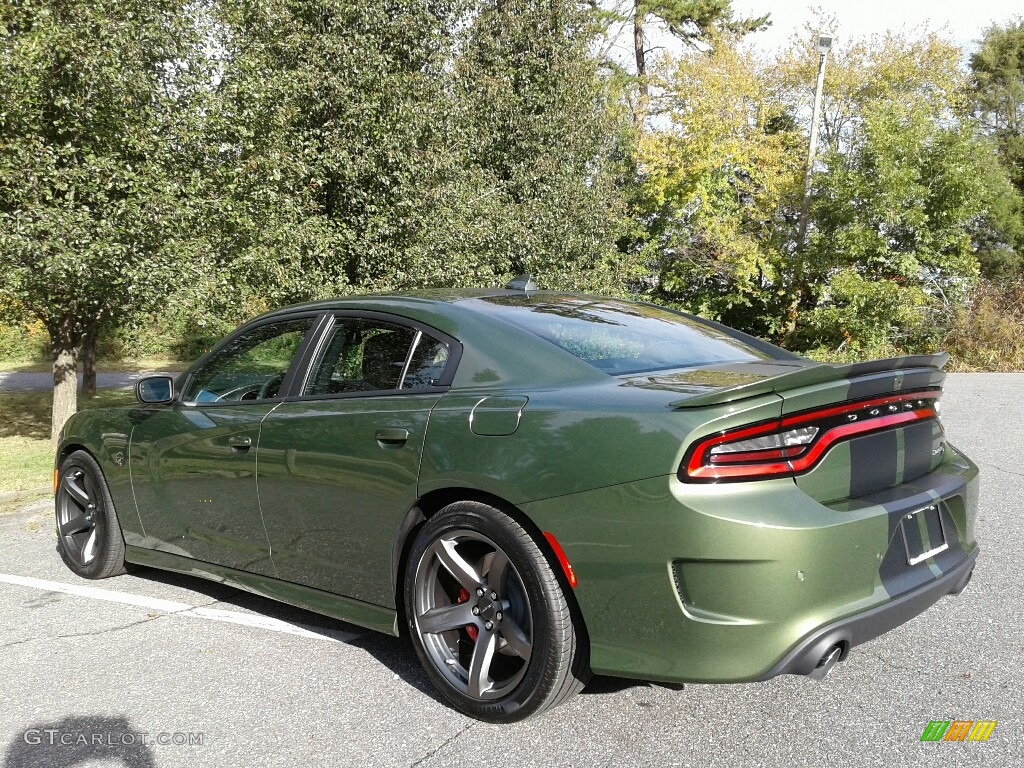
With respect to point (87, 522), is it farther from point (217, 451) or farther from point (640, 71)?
point (640, 71)

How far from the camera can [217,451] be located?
4.11 metres

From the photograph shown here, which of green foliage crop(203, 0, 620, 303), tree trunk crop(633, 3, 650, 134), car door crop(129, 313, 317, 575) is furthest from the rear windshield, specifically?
tree trunk crop(633, 3, 650, 134)

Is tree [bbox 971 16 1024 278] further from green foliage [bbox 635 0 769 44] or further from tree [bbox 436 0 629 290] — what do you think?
tree [bbox 436 0 629 290]

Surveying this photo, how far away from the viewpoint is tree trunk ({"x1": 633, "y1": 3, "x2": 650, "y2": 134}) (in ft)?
102

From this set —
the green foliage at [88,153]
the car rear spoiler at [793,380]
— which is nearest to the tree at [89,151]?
the green foliage at [88,153]

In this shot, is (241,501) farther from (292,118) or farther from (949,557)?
(292,118)

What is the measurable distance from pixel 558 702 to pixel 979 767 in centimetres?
128

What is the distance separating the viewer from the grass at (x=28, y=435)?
8656 millimetres

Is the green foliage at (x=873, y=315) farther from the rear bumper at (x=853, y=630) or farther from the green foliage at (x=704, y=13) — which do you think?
the rear bumper at (x=853, y=630)

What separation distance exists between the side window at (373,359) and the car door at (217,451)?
20 cm

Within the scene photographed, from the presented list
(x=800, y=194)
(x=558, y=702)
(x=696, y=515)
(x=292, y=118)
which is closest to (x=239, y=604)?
(x=558, y=702)

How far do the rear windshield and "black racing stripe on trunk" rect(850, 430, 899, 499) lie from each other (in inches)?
29.9

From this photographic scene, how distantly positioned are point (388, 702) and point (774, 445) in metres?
1.70

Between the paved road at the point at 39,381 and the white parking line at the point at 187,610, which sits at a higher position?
the white parking line at the point at 187,610
